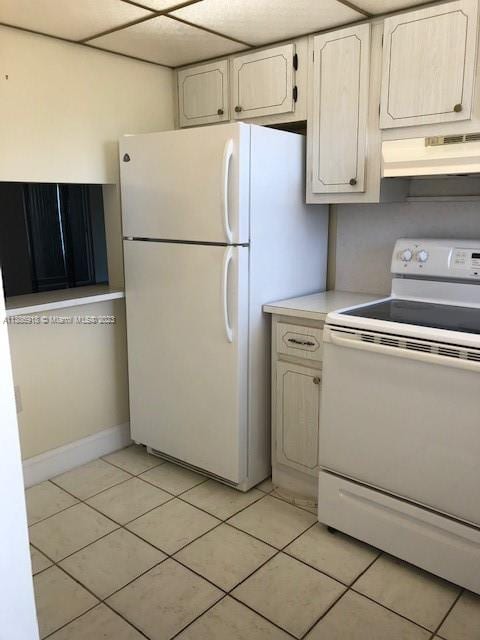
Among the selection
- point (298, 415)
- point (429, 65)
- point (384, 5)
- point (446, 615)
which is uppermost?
point (384, 5)

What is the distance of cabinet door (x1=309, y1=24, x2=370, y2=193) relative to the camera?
2246 mm

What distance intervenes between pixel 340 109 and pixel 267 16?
19.1 inches

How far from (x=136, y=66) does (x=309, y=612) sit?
2.64 m

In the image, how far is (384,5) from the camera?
206 cm

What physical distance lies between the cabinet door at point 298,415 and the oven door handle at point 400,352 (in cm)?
34

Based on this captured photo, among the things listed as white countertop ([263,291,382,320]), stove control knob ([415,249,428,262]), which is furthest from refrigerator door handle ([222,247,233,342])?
stove control knob ([415,249,428,262])

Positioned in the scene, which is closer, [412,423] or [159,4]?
[412,423]

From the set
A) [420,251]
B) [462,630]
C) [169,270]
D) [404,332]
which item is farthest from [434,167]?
[462,630]

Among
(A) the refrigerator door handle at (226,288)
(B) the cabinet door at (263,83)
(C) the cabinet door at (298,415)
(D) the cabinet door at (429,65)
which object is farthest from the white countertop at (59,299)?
(D) the cabinet door at (429,65)

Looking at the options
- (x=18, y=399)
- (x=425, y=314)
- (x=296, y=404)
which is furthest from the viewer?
(x=18, y=399)

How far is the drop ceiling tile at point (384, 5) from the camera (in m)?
2.02

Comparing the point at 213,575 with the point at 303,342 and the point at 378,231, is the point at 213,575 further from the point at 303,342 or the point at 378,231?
the point at 378,231

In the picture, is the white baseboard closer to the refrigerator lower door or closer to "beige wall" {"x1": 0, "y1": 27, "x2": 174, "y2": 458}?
"beige wall" {"x1": 0, "y1": 27, "x2": 174, "y2": 458}

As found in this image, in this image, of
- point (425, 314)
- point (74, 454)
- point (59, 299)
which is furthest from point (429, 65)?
point (74, 454)
